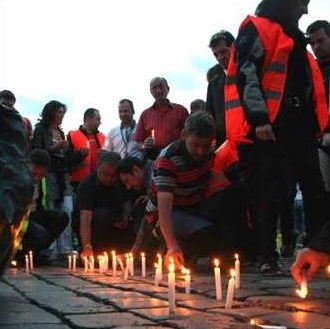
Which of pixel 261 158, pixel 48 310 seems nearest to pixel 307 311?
pixel 48 310

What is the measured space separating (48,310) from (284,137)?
7.91ft

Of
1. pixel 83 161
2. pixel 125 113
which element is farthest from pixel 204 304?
pixel 83 161

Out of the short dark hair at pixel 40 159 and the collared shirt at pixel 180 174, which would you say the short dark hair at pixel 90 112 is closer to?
the short dark hair at pixel 40 159

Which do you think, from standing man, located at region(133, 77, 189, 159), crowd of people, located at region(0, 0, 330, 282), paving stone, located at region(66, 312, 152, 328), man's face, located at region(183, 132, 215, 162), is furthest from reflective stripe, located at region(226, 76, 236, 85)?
paving stone, located at region(66, 312, 152, 328)

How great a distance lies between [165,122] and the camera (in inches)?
299

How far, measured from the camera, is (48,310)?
331 centimetres

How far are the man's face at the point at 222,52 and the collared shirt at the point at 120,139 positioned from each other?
2331 millimetres

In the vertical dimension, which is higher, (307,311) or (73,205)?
(73,205)

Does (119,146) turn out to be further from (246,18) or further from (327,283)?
(327,283)

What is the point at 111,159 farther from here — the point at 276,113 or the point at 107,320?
the point at 107,320

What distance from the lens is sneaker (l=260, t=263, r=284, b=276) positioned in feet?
15.7

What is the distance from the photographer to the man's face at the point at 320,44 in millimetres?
6055

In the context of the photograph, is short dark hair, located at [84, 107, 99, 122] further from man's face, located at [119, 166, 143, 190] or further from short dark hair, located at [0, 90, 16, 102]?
man's face, located at [119, 166, 143, 190]

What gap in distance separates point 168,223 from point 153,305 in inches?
67.2
